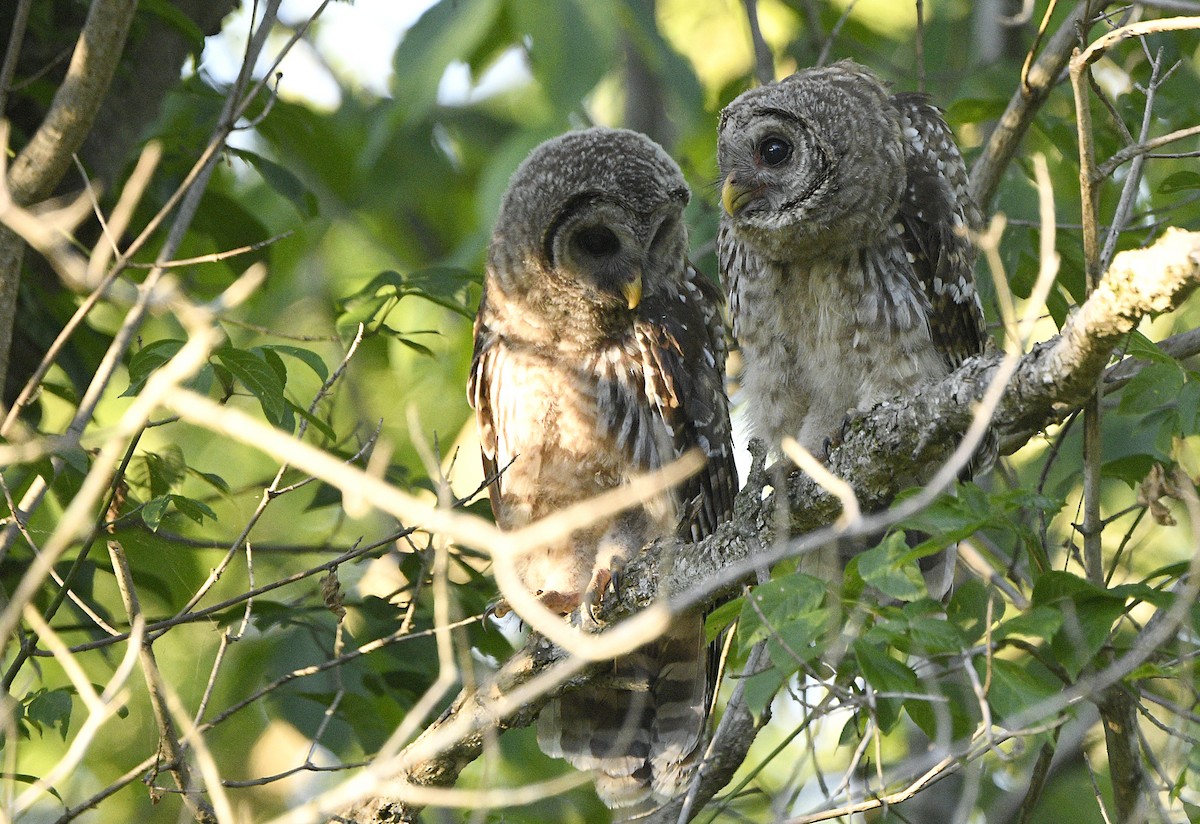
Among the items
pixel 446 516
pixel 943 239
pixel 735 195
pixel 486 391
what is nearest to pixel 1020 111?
pixel 943 239

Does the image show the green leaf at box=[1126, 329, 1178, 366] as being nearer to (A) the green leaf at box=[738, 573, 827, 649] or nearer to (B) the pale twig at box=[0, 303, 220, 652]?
(A) the green leaf at box=[738, 573, 827, 649]

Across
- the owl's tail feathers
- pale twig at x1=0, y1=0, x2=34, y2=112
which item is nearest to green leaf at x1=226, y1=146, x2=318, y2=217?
pale twig at x1=0, y1=0, x2=34, y2=112

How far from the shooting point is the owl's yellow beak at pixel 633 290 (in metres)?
4.19

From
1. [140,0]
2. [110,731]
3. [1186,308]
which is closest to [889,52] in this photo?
[1186,308]

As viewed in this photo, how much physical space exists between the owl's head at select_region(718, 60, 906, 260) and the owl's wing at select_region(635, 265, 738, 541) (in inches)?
14.6

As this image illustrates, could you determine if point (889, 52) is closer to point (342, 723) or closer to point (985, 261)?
point (985, 261)

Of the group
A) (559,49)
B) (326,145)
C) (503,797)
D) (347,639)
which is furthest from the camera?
(326,145)

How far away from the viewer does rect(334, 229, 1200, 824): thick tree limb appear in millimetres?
2305

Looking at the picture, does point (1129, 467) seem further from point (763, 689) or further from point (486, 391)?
point (486, 391)

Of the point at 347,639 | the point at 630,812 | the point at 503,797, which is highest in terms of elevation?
the point at 347,639

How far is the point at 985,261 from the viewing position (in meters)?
4.66

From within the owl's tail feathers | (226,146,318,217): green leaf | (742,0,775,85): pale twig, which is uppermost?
(742,0,775,85): pale twig

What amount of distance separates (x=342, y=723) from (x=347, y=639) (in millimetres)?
298

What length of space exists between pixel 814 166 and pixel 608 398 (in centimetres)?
105
